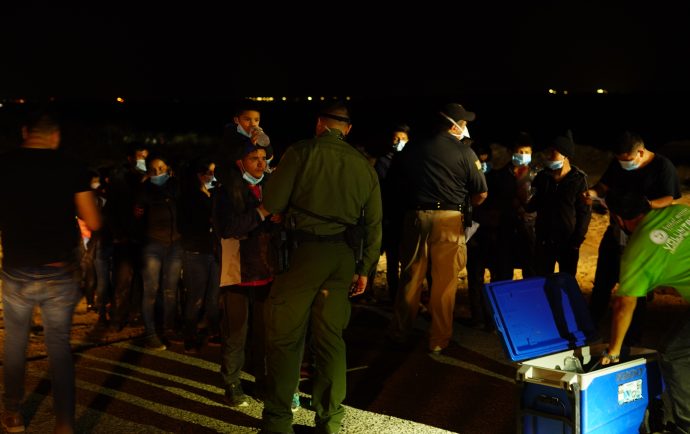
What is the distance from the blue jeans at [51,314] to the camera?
15.0ft

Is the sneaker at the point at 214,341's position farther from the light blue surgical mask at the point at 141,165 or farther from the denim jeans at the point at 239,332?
the light blue surgical mask at the point at 141,165

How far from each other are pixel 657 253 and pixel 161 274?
484 centimetres

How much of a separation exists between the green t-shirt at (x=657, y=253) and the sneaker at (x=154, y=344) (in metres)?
4.35

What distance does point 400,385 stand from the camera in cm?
626

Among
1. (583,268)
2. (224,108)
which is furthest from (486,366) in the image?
(224,108)

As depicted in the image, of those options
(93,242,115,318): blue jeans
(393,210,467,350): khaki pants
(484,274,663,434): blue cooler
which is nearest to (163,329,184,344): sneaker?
(93,242,115,318): blue jeans

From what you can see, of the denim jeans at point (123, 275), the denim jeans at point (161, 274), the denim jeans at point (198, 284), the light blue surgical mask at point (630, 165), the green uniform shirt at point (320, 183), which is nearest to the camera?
the green uniform shirt at point (320, 183)

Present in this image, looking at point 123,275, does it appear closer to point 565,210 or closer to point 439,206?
point 439,206

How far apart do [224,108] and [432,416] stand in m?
42.4

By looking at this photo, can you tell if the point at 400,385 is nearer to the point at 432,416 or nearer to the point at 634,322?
the point at 432,416

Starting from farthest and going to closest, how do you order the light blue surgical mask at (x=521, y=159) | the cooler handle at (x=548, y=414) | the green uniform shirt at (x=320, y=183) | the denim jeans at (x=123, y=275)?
the light blue surgical mask at (x=521, y=159) < the denim jeans at (x=123, y=275) < the green uniform shirt at (x=320, y=183) < the cooler handle at (x=548, y=414)

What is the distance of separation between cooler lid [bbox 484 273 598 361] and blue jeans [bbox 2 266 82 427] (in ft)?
8.55

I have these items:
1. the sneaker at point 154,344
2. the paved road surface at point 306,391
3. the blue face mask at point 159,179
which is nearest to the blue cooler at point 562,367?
the paved road surface at point 306,391

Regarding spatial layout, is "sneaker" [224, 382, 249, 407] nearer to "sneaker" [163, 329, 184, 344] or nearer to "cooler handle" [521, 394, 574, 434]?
"sneaker" [163, 329, 184, 344]
